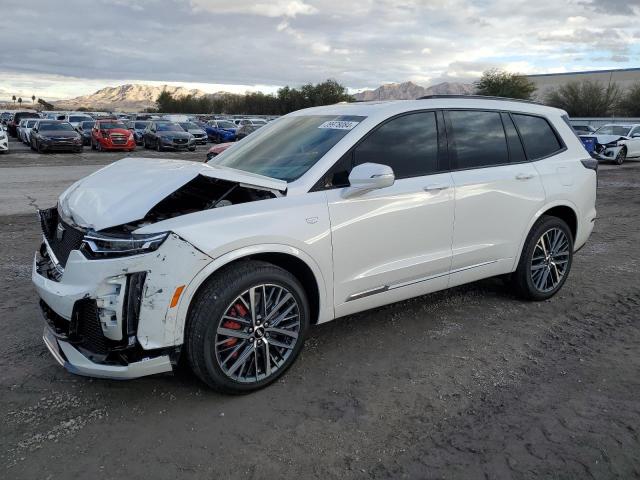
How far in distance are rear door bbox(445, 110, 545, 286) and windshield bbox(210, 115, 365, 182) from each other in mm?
1029

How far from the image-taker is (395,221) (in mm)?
3830

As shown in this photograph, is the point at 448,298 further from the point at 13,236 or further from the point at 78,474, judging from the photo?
the point at 13,236

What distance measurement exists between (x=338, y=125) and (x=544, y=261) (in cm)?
252

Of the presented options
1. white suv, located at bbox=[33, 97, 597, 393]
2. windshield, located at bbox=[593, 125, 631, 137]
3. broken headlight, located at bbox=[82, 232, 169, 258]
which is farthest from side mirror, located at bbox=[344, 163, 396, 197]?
windshield, located at bbox=[593, 125, 631, 137]

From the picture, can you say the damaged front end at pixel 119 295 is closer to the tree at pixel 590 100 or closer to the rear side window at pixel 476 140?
the rear side window at pixel 476 140

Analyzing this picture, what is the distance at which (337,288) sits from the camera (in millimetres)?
3639

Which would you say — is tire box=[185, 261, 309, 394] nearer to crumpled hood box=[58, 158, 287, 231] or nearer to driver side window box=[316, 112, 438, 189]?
crumpled hood box=[58, 158, 287, 231]

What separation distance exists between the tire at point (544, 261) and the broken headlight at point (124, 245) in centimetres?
340

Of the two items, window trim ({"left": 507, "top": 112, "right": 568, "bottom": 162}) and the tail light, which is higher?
window trim ({"left": 507, "top": 112, "right": 568, "bottom": 162})

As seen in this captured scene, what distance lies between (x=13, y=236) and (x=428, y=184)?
6.33 m

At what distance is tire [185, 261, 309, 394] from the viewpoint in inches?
122

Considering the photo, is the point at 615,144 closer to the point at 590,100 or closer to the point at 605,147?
the point at 605,147

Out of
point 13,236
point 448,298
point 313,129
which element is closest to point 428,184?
point 313,129

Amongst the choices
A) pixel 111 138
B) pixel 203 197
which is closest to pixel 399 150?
pixel 203 197
